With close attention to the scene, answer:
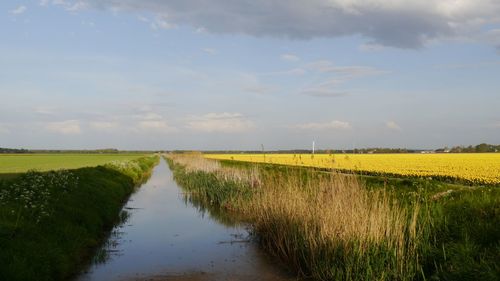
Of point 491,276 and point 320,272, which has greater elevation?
point 491,276

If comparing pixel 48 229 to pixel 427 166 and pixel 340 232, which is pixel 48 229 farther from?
pixel 427 166

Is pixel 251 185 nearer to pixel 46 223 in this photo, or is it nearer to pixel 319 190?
pixel 319 190

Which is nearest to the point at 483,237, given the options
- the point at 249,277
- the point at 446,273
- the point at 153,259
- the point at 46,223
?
the point at 446,273

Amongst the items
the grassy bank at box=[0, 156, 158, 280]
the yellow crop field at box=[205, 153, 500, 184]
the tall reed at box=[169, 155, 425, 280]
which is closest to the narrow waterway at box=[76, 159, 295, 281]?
the grassy bank at box=[0, 156, 158, 280]

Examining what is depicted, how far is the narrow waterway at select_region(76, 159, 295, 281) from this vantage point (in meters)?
9.47

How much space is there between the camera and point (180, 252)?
38.3 feet

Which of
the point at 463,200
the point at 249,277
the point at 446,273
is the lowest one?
the point at 249,277

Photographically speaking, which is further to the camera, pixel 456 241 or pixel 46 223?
pixel 46 223

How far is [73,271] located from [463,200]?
28.4 feet

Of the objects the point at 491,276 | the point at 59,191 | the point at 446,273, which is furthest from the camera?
the point at 59,191

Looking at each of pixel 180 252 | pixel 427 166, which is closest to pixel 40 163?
pixel 427 166

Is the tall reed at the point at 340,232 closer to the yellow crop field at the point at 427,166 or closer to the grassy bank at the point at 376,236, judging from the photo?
the grassy bank at the point at 376,236

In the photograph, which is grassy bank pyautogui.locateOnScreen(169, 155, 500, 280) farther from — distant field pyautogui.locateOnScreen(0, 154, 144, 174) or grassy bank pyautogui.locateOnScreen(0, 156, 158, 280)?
distant field pyautogui.locateOnScreen(0, 154, 144, 174)

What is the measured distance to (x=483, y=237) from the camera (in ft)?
26.8
